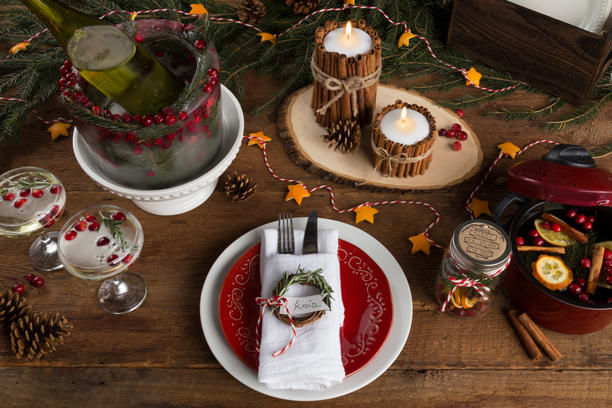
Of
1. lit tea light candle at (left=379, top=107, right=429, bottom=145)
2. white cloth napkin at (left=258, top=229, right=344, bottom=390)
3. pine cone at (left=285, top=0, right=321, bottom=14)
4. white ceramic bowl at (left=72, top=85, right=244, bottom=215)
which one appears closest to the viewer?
white cloth napkin at (left=258, top=229, right=344, bottom=390)

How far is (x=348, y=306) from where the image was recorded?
886mm

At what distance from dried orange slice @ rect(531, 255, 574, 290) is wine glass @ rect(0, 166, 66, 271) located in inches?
33.4

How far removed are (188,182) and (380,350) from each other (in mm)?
447

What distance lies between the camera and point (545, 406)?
82 centimetres

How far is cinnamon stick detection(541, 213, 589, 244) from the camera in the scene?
89 cm

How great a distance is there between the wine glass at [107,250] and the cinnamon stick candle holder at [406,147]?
0.49m

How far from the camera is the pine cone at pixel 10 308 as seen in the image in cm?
89

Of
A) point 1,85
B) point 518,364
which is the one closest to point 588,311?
point 518,364

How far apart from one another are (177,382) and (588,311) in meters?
0.67

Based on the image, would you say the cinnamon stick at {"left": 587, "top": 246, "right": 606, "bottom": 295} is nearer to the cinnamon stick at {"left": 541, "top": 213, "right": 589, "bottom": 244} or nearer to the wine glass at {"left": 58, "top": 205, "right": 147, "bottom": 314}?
the cinnamon stick at {"left": 541, "top": 213, "right": 589, "bottom": 244}

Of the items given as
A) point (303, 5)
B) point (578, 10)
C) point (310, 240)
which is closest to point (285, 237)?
point (310, 240)

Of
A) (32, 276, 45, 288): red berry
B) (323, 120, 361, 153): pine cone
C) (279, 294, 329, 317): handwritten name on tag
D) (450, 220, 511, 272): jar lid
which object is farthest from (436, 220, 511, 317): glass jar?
(32, 276, 45, 288): red berry

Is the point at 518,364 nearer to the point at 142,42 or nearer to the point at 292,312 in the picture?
the point at 292,312

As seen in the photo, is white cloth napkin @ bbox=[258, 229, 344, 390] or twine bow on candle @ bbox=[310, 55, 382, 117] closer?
white cloth napkin @ bbox=[258, 229, 344, 390]
